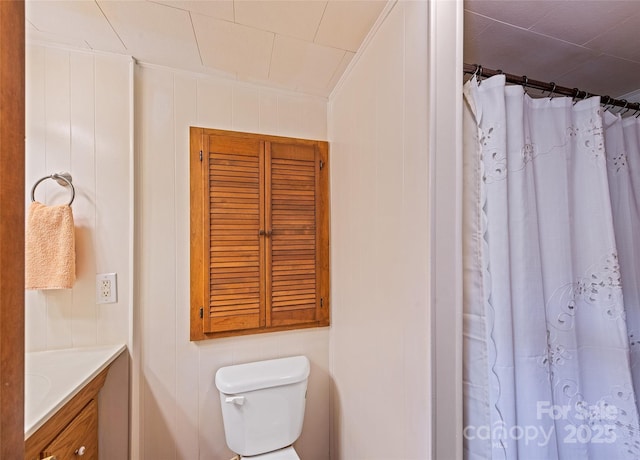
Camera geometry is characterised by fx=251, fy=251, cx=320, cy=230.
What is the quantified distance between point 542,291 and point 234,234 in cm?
129

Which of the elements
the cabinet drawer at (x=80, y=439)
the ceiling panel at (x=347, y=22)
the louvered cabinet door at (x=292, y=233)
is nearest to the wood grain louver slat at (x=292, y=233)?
the louvered cabinet door at (x=292, y=233)

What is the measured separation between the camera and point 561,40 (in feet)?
3.19

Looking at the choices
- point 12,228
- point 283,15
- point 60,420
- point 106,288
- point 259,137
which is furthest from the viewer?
point 259,137

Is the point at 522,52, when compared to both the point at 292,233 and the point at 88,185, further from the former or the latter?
the point at 88,185

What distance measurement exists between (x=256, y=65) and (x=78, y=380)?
4.77 feet

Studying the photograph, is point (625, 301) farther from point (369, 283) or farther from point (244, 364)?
point (244, 364)

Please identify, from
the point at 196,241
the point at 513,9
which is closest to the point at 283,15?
the point at 513,9

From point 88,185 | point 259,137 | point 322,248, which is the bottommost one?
point 322,248

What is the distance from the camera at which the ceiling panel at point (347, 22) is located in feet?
2.83

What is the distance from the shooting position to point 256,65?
1197 millimetres

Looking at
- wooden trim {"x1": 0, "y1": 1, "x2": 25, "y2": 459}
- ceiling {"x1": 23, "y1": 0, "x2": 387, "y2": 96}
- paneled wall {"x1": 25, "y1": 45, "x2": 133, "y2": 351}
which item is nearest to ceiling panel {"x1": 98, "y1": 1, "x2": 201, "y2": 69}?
ceiling {"x1": 23, "y1": 0, "x2": 387, "y2": 96}

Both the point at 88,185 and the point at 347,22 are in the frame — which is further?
the point at 88,185

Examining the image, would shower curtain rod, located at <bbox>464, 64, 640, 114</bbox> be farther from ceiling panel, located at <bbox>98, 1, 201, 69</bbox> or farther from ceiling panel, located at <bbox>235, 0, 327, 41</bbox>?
ceiling panel, located at <bbox>98, 1, 201, 69</bbox>

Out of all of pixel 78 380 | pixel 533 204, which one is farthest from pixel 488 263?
pixel 78 380
